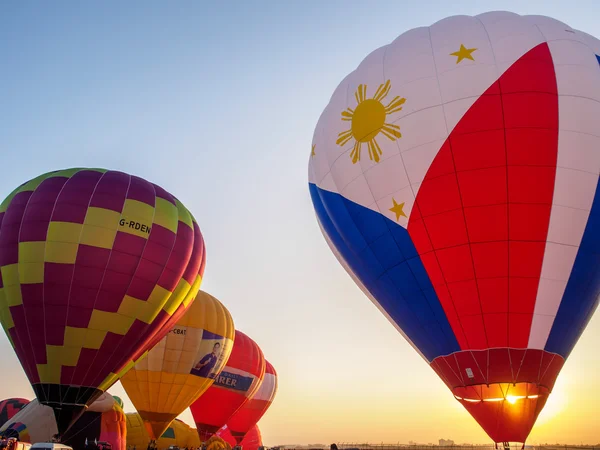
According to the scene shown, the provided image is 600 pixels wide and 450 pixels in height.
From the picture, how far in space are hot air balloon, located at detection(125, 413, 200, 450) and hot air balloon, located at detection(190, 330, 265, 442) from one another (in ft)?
17.5

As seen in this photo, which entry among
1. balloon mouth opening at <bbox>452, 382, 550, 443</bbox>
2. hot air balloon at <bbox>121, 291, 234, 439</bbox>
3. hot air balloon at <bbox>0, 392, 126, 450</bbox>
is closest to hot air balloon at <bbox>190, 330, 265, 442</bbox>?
hot air balloon at <bbox>121, 291, 234, 439</bbox>

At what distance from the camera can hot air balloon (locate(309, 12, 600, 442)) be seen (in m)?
9.91

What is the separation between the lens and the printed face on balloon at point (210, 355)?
62.7 ft

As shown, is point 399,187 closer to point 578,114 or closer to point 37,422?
point 578,114

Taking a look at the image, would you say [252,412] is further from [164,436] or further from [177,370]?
[177,370]

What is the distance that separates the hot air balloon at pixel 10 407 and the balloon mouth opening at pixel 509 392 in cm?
2113

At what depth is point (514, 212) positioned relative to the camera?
10.1 metres

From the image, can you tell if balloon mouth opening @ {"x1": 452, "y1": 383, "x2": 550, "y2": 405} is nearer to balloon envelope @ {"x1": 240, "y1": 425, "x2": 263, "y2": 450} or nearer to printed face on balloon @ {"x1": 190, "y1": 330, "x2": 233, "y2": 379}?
printed face on balloon @ {"x1": 190, "y1": 330, "x2": 233, "y2": 379}

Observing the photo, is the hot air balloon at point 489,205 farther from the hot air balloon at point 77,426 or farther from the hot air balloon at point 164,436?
the hot air balloon at point 164,436

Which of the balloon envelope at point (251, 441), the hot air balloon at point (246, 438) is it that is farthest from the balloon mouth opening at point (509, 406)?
the balloon envelope at point (251, 441)

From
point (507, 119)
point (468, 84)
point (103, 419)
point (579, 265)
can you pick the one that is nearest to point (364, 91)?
point (468, 84)

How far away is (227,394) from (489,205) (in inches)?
644

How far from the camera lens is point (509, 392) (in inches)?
379

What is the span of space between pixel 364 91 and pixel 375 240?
3435 millimetres
